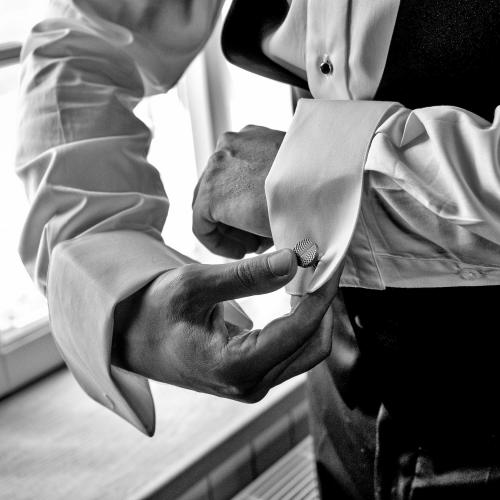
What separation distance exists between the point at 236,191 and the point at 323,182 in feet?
0.38

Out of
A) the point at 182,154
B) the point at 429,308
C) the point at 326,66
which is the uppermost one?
the point at 326,66

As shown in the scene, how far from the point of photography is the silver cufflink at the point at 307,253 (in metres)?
0.61

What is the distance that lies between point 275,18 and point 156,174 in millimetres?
227

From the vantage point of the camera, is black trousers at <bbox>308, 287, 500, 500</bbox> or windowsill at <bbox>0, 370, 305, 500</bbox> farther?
windowsill at <bbox>0, 370, 305, 500</bbox>

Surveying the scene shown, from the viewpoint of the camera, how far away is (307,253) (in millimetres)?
617

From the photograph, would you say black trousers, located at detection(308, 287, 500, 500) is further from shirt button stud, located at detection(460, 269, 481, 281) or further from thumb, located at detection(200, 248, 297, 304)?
thumb, located at detection(200, 248, 297, 304)

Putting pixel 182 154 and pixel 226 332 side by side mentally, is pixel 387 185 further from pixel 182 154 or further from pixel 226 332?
pixel 182 154

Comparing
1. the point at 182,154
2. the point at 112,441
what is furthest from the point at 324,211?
the point at 182,154

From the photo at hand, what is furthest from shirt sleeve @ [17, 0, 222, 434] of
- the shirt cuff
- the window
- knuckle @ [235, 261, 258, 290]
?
the window

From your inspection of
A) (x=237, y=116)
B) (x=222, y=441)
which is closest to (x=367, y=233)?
(x=222, y=441)

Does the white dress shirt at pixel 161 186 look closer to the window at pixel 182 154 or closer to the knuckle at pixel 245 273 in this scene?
the knuckle at pixel 245 273

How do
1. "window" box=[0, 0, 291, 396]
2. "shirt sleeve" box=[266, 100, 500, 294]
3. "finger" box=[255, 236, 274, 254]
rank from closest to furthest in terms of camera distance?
1. "shirt sleeve" box=[266, 100, 500, 294]
2. "finger" box=[255, 236, 274, 254]
3. "window" box=[0, 0, 291, 396]

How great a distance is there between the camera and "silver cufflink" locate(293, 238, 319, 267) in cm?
61

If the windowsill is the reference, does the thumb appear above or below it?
above
